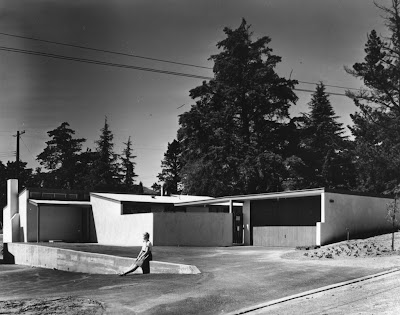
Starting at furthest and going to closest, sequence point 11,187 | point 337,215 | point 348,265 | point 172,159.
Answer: point 172,159, point 11,187, point 337,215, point 348,265

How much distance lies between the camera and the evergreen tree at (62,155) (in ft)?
243

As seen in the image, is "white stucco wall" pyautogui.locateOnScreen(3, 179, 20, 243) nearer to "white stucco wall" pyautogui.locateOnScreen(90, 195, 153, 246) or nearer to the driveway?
"white stucco wall" pyautogui.locateOnScreen(90, 195, 153, 246)

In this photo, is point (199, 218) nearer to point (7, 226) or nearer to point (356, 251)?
point (356, 251)

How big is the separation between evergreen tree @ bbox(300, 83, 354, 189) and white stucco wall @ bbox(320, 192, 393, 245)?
2117 centimetres

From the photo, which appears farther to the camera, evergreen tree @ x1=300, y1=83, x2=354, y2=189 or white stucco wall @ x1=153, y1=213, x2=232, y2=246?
evergreen tree @ x1=300, y1=83, x2=354, y2=189

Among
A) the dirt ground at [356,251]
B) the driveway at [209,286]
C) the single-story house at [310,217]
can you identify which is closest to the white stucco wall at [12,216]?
the single-story house at [310,217]

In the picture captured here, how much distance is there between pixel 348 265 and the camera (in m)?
16.7

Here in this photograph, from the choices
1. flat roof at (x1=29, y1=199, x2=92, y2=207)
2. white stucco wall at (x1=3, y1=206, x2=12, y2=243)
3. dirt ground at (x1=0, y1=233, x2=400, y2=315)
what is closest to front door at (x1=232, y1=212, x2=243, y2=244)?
flat roof at (x1=29, y1=199, x2=92, y2=207)

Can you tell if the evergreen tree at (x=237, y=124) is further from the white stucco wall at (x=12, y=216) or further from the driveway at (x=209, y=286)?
the driveway at (x=209, y=286)

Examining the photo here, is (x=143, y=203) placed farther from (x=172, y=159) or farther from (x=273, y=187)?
(x=172, y=159)

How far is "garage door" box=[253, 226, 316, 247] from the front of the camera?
26.7m

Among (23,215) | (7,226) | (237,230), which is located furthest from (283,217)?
(7,226)

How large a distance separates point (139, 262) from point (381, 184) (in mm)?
35018

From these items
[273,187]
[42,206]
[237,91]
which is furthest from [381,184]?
[42,206]
